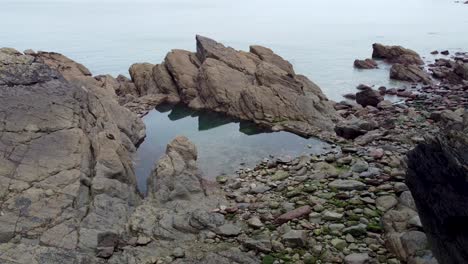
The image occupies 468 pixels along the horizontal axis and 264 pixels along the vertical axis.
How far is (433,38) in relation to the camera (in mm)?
89125

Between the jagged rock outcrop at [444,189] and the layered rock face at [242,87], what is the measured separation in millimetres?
19807

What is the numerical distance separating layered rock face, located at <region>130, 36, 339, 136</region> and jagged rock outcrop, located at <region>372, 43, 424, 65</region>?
27.1 metres

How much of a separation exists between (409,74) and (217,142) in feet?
104

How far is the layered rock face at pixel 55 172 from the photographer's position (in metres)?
14.9

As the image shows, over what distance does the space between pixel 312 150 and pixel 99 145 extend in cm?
1361

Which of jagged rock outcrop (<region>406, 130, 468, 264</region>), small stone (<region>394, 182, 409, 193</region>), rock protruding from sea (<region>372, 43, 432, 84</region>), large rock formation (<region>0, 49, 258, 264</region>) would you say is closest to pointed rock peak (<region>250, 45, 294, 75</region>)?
rock protruding from sea (<region>372, 43, 432, 84</region>)

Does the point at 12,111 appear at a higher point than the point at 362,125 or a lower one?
higher

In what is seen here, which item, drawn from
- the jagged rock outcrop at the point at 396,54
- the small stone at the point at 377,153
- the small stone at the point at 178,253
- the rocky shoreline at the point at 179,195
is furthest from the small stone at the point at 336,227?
the jagged rock outcrop at the point at 396,54

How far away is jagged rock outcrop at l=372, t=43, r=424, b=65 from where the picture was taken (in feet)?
209

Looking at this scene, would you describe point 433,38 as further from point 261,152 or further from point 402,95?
point 261,152

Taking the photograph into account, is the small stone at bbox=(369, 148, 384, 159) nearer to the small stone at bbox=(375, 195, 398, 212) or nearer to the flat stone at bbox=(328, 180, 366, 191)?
the flat stone at bbox=(328, 180, 366, 191)

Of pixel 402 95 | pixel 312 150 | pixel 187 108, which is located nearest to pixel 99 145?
pixel 312 150

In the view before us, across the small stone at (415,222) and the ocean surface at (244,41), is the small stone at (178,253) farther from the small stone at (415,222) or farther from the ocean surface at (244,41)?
the ocean surface at (244,41)

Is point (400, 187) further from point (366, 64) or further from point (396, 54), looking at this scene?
point (396, 54)
